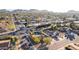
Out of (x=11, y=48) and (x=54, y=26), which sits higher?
(x=54, y=26)

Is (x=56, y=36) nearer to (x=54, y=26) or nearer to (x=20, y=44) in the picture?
(x=54, y=26)

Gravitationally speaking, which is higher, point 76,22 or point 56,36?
point 76,22

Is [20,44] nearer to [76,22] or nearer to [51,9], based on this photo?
[51,9]
